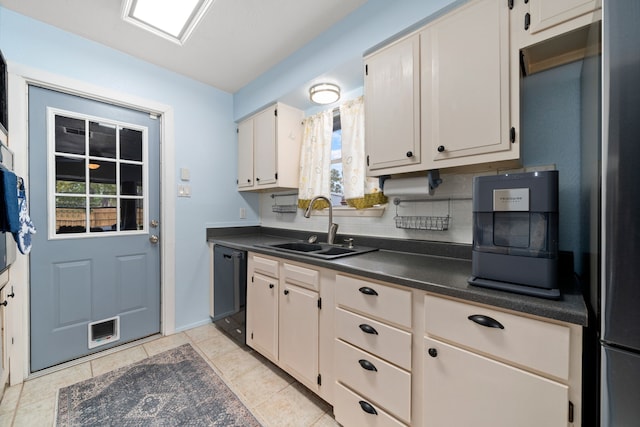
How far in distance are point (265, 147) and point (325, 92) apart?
831 millimetres

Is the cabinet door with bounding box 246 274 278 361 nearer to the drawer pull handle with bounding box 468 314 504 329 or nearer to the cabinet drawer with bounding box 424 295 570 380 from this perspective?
the cabinet drawer with bounding box 424 295 570 380

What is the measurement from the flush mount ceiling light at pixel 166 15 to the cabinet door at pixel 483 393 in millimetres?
2347

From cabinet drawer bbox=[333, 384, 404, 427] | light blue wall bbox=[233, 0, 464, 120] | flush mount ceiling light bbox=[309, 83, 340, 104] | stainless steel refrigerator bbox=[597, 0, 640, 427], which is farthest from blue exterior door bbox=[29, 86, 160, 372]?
stainless steel refrigerator bbox=[597, 0, 640, 427]

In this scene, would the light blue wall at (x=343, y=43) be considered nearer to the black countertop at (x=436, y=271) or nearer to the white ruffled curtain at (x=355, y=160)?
the white ruffled curtain at (x=355, y=160)

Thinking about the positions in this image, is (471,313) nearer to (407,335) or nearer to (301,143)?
(407,335)

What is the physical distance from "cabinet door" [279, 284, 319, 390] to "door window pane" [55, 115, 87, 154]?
77.4 inches

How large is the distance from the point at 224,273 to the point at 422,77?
7.13 feet

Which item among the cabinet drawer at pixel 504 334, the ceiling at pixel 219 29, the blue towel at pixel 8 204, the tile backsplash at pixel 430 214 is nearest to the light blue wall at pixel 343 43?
the ceiling at pixel 219 29

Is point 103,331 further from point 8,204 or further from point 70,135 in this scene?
point 70,135

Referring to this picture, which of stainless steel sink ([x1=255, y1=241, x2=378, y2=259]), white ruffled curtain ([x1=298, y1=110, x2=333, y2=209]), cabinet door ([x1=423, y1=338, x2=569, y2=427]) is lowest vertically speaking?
cabinet door ([x1=423, y1=338, x2=569, y2=427])

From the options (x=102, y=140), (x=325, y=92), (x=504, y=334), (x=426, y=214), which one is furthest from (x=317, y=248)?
(x=102, y=140)

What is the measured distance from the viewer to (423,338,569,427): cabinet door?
0.82 meters

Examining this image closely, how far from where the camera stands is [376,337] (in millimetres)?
1257

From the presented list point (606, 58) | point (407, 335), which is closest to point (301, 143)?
point (407, 335)
